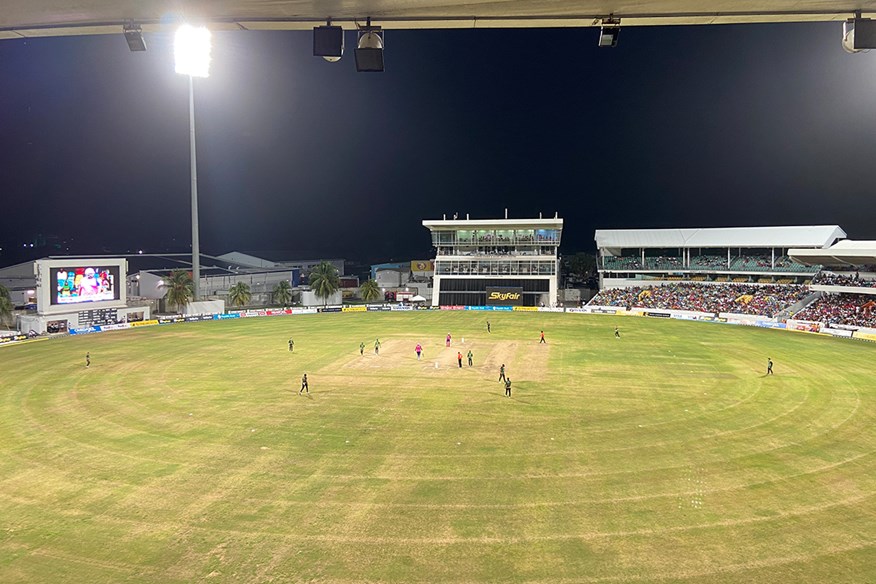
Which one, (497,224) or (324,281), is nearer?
(324,281)

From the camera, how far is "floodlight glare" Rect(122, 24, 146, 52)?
23.5ft

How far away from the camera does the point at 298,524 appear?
640 inches

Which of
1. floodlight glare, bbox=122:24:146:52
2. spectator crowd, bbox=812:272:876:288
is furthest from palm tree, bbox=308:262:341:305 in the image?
floodlight glare, bbox=122:24:146:52

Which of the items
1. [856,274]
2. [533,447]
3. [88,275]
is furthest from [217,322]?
[856,274]

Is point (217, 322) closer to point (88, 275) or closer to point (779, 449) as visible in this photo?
point (88, 275)

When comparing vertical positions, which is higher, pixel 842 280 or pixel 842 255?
pixel 842 255

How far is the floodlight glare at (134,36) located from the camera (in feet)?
23.5

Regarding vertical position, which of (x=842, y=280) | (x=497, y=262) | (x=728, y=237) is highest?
(x=728, y=237)

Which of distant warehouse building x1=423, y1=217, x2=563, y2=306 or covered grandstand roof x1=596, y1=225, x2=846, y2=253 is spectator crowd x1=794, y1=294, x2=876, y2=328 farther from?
distant warehouse building x1=423, y1=217, x2=563, y2=306

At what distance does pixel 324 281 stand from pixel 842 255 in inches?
2904

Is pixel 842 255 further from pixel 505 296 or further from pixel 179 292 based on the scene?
pixel 179 292

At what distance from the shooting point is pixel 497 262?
94750 mm

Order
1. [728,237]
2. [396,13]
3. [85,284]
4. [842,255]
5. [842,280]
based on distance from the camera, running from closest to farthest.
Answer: [396,13], [842,255], [85,284], [842,280], [728,237]

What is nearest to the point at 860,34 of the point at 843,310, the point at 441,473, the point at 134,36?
the point at 134,36
